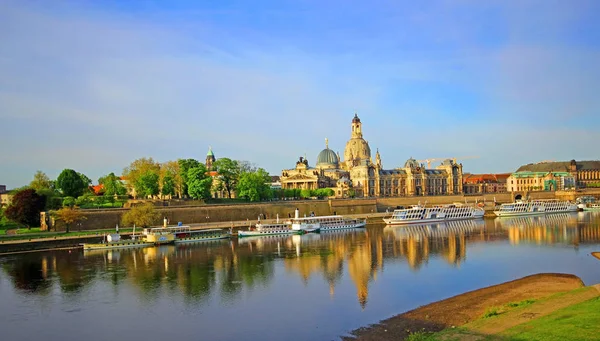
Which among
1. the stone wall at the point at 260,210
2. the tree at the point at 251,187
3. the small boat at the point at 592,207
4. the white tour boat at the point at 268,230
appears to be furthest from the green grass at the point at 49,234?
the small boat at the point at 592,207

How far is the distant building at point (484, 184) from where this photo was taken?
139m

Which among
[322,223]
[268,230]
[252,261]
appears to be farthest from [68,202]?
[252,261]

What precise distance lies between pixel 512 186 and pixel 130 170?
9070 cm

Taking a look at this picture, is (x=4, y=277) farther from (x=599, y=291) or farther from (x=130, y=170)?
(x=130, y=170)

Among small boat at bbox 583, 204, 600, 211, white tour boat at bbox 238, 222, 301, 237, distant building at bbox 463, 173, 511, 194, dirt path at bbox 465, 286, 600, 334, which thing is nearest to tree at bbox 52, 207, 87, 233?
white tour boat at bbox 238, 222, 301, 237

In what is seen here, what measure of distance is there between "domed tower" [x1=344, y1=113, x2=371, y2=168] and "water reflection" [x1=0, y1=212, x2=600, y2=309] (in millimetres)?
68229

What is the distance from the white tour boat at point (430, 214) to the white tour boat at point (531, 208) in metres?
3.85

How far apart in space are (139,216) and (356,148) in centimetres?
7886

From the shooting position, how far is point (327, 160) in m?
130

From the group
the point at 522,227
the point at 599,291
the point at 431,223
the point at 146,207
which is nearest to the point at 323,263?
the point at 599,291

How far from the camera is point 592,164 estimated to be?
142 meters

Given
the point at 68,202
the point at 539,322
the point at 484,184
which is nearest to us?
the point at 539,322

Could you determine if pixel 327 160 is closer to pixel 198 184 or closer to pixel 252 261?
pixel 198 184

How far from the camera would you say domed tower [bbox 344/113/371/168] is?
131 m
